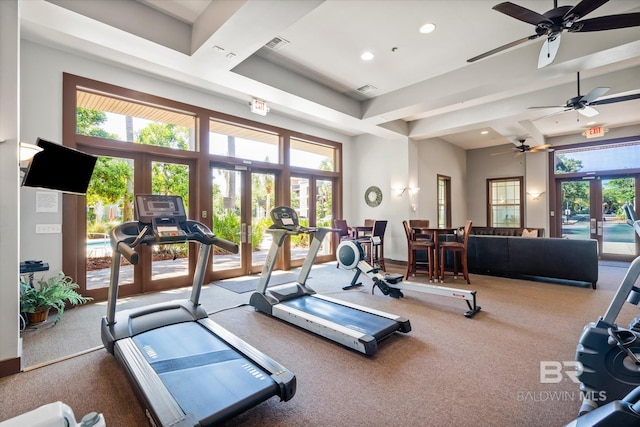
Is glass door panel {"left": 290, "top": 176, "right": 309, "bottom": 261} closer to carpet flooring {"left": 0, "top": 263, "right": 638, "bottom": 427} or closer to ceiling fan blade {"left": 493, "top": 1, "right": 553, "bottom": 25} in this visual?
carpet flooring {"left": 0, "top": 263, "right": 638, "bottom": 427}

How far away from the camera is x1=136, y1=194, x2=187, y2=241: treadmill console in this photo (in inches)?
108

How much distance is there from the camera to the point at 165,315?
3100 mm

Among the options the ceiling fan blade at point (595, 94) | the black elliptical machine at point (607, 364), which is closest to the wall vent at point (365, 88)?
the ceiling fan blade at point (595, 94)

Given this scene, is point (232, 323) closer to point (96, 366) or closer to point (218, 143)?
point (96, 366)

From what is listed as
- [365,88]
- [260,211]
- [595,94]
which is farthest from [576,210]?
[260,211]

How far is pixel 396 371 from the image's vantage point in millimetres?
2482

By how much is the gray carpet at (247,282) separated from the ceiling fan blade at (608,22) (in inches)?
205

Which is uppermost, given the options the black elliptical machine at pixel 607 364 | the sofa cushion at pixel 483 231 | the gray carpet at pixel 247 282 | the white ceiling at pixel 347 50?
the white ceiling at pixel 347 50

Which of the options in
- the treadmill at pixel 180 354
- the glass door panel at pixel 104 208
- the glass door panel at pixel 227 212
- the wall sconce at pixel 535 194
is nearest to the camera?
the treadmill at pixel 180 354

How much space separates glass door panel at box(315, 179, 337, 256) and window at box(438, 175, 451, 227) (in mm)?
3523

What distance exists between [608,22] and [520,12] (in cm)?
85

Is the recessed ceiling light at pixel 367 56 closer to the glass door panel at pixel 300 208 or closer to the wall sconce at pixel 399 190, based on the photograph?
the glass door panel at pixel 300 208

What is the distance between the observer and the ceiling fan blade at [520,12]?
8.53 ft

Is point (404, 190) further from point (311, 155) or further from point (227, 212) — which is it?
point (227, 212)
